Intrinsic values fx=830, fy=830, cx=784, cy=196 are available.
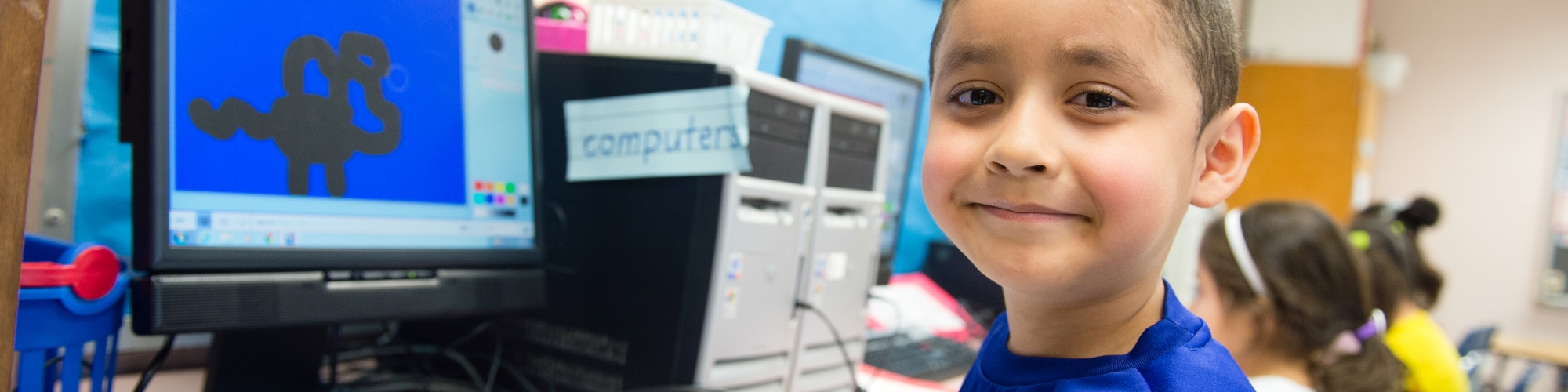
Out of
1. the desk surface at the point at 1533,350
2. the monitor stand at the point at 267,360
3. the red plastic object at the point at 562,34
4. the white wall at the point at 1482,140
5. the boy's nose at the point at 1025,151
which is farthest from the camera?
the white wall at the point at 1482,140

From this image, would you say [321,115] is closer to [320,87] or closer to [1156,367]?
[320,87]

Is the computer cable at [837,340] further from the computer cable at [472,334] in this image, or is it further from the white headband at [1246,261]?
the white headband at [1246,261]

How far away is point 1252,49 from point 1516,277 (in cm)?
215

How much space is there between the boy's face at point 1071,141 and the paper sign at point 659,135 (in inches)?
13.6

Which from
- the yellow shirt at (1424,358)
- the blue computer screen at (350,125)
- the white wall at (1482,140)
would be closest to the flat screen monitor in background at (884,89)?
the blue computer screen at (350,125)

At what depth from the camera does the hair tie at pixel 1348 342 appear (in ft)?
4.52

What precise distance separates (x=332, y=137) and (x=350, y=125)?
0.06 ft

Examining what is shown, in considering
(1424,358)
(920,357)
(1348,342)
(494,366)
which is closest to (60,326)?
(494,366)

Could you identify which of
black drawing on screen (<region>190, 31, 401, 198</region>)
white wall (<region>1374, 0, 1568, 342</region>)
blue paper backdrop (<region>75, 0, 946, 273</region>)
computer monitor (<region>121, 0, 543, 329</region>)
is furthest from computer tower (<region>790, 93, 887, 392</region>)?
white wall (<region>1374, 0, 1568, 342</region>)

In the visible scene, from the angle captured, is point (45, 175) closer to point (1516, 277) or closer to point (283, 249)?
point (283, 249)

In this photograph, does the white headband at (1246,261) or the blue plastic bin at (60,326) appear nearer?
the blue plastic bin at (60,326)

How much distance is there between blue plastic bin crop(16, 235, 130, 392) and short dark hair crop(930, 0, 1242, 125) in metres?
0.60

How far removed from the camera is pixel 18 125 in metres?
0.36

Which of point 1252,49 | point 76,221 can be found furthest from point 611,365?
point 1252,49
